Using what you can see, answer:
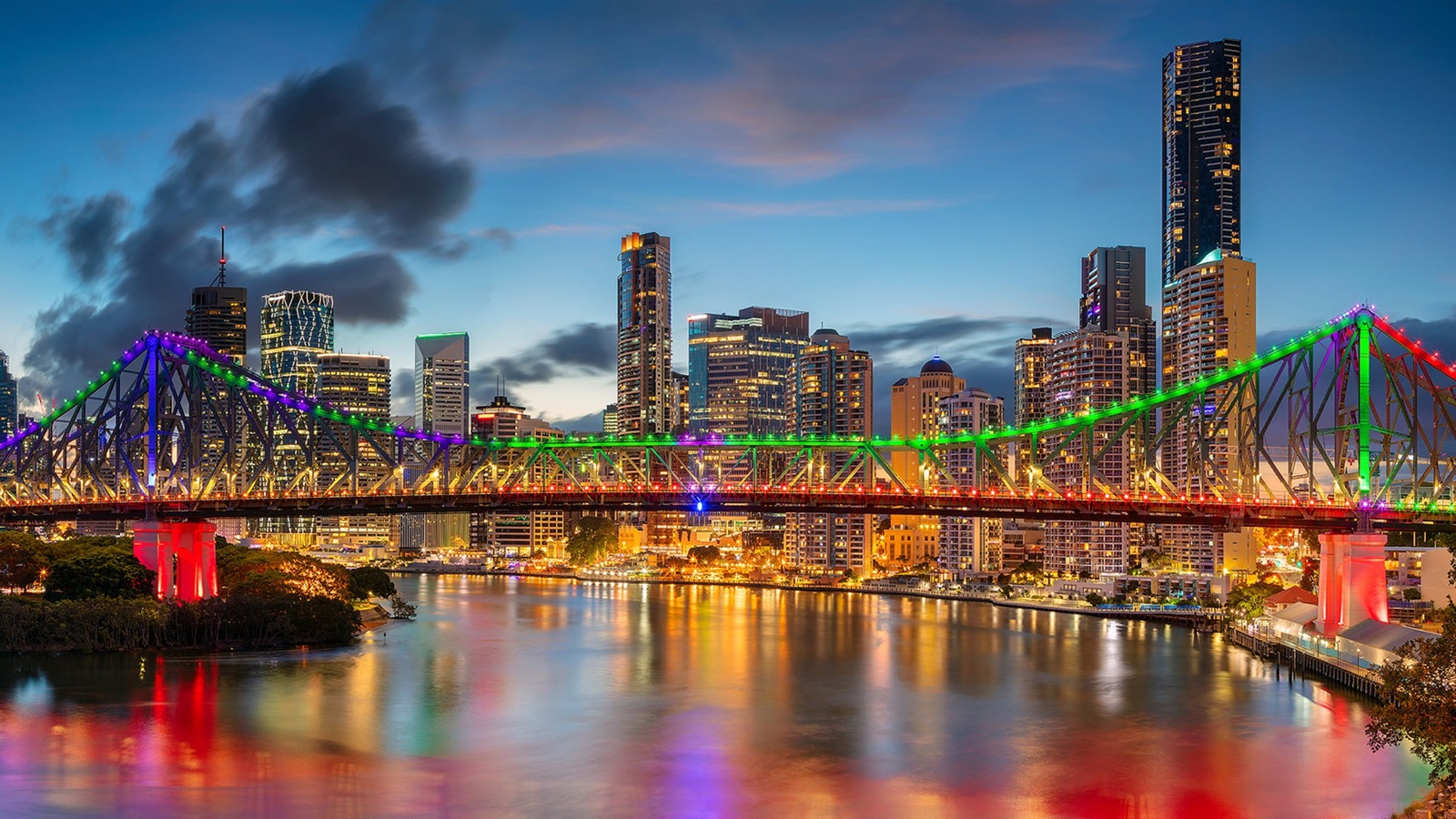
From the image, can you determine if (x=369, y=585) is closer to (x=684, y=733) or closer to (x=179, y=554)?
(x=179, y=554)

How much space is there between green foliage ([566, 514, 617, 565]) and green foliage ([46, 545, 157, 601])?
352 feet

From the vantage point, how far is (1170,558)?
129625 mm

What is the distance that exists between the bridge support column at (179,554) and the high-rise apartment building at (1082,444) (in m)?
72.4

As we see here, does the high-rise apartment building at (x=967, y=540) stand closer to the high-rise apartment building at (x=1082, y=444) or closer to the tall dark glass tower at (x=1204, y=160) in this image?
the high-rise apartment building at (x=1082, y=444)

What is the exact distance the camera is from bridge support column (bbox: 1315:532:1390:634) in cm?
6225

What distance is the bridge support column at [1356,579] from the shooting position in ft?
204

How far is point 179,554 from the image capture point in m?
71.4

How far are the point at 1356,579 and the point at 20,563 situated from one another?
65.8 m

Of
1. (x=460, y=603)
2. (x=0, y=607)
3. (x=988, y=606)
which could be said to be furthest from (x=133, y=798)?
(x=988, y=606)

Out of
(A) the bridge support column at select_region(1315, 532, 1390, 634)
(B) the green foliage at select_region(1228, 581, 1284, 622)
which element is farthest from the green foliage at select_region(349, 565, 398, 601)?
(A) the bridge support column at select_region(1315, 532, 1390, 634)

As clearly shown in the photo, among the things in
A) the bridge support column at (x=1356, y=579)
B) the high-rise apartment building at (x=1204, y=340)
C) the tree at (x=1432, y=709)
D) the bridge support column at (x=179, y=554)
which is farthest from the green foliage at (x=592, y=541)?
the tree at (x=1432, y=709)

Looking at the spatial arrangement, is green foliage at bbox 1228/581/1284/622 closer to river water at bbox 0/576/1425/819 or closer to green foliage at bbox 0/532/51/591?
river water at bbox 0/576/1425/819

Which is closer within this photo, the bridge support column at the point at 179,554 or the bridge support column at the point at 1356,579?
the bridge support column at the point at 1356,579

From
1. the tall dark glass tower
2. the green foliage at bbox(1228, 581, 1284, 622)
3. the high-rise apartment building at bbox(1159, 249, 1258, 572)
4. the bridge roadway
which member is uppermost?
the tall dark glass tower
